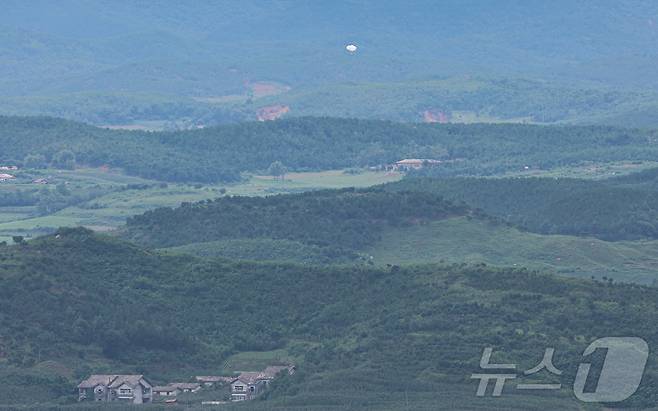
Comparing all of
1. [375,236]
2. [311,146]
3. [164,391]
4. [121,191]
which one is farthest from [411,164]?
[164,391]

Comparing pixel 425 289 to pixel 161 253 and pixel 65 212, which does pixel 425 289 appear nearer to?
pixel 161 253

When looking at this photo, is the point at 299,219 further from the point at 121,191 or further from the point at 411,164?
the point at 411,164

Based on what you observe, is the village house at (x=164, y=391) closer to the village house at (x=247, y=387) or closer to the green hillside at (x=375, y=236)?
the village house at (x=247, y=387)

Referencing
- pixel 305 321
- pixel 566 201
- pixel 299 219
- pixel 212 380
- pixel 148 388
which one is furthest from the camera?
pixel 566 201

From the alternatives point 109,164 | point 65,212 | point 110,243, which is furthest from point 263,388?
point 109,164

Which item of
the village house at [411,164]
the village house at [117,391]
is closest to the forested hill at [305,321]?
the village house at [117,391]

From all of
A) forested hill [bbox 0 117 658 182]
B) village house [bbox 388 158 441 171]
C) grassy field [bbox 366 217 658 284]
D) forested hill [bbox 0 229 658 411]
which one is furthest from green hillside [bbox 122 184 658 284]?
village house [bbox 388 158 441 171]

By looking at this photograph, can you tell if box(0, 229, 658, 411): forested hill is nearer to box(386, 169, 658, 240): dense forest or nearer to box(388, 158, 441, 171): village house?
box(386, 169, 658, 240): dense forest
